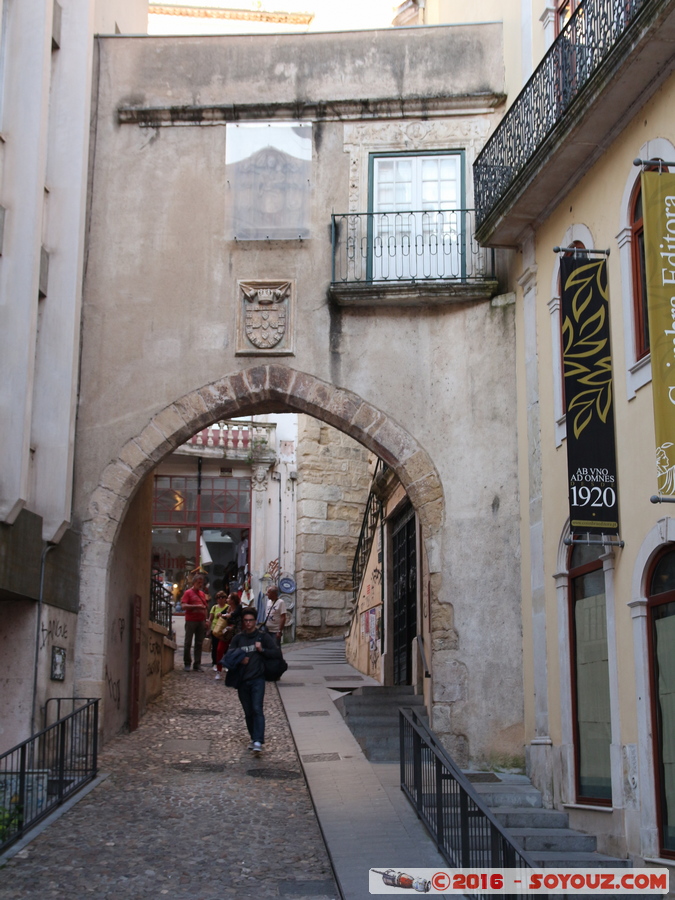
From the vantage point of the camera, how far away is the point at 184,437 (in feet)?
40.4

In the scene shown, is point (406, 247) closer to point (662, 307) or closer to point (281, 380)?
point (281, 380)

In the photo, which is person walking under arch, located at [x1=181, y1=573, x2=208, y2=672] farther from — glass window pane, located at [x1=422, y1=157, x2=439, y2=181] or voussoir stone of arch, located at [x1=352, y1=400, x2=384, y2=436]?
glass window pane, located at [x1=422, y1=157, x2=439, y2=181]

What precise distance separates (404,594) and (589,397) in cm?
770

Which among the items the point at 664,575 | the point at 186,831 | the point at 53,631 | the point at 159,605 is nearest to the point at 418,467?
the point at 53,631

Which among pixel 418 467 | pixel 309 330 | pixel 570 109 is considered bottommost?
pixel 418 467

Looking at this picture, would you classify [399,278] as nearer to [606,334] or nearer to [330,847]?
[606,334]

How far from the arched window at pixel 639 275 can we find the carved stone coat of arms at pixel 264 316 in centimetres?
449

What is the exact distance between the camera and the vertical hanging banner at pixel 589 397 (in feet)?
29.0

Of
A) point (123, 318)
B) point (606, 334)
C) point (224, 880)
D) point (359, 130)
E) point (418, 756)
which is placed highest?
point (359, 130)

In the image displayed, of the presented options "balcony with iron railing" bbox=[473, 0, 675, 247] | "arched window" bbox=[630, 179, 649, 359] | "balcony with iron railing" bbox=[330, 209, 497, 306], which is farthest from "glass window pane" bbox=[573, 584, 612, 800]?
"balcony with iron railing" bbox=[330, 209, 497, 306]

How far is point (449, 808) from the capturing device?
7.68 m

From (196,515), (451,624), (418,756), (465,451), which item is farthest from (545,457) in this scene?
(196,515)

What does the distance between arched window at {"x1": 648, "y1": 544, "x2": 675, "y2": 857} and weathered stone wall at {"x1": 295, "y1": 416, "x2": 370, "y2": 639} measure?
16160 mm

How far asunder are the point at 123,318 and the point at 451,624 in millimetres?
4907
